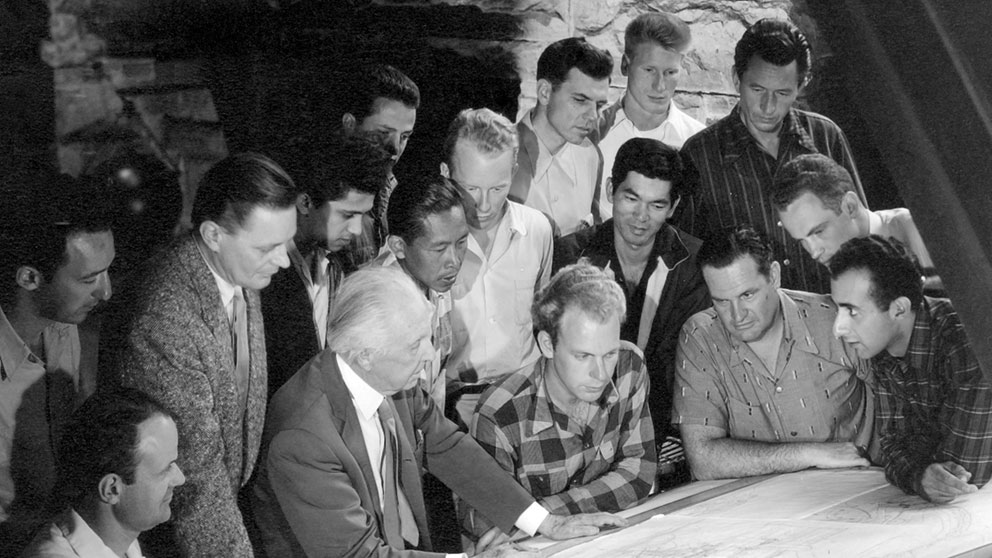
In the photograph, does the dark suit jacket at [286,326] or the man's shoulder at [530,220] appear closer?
the dark suit jacket at [286,326]

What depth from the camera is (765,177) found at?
3375 millimetres

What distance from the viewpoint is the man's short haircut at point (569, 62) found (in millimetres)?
3309

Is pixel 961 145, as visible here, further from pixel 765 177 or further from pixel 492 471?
pixel 765 177

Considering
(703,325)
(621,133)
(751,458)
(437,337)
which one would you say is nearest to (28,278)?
(437,337)

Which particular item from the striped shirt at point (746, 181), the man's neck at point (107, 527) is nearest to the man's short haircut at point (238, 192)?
the man's neck at point (107, 527)

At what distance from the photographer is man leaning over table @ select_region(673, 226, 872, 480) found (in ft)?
9.59

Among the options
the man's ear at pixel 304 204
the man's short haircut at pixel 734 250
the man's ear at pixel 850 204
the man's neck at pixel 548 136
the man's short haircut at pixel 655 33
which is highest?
the man's short haircut at pixel 655 33

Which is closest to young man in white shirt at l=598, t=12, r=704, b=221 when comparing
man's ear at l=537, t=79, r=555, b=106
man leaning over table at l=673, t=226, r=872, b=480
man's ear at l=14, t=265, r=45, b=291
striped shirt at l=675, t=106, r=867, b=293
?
striped shirt at l=675, t=106, r=867, b=293

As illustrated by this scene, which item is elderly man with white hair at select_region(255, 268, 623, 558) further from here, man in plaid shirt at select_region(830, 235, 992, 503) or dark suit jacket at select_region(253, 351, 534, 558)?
man in plaid shirt at select_region(830, 235, 992, 503)

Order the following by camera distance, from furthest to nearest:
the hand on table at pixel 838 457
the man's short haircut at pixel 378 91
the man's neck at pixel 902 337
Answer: the man's short haircut at pixel 378 91 < the hand on table at pixel 838 457 < the man's neck at pixel 902 337

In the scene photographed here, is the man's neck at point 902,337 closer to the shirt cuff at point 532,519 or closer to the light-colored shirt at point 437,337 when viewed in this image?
the shirt cuff at point 532,519

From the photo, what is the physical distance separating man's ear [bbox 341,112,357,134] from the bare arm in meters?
1.28

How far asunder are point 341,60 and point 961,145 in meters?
3.00

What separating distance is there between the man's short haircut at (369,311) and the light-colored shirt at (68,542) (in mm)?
568
